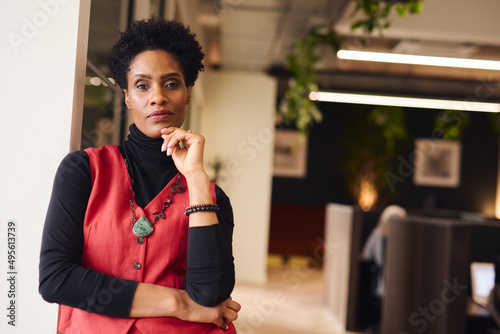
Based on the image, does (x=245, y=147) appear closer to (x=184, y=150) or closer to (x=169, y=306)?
(x=184, y=150)

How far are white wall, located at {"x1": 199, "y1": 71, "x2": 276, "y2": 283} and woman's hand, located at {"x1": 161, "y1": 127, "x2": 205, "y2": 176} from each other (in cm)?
669

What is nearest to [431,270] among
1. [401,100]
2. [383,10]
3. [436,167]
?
[383,10]

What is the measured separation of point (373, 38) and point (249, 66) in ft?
6.82

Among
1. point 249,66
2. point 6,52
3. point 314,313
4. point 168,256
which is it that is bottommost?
point 314,313

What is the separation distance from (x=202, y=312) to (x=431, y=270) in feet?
8.16

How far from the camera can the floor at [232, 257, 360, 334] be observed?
5.20 meters

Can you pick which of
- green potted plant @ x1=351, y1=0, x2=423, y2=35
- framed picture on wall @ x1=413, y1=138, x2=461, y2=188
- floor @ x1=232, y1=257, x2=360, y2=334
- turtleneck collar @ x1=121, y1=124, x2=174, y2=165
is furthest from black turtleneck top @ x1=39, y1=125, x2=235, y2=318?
framed picture on wall @ x1=413, y1=138, x2=461, y2=188

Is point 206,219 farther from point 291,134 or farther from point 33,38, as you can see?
point 291,134

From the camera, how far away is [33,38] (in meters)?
1.41

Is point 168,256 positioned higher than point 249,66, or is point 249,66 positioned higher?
point 249,66

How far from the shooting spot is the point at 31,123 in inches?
55.4

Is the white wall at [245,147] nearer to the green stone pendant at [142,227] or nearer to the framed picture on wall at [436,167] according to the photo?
the framed picture on wall at [436,167]

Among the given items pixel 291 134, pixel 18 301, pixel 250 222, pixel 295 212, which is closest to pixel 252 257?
pixel 250 222

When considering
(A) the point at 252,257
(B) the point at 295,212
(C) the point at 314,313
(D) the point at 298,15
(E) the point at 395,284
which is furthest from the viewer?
(B) the point at 295,212
